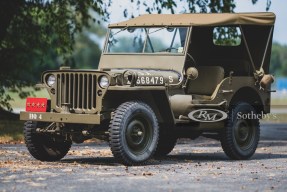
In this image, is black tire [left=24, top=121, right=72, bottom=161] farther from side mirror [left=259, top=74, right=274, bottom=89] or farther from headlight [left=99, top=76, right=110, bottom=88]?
side mirror [left=259, top=74, right=274, bottom=89]

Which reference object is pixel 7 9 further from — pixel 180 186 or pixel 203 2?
pixel 180 186

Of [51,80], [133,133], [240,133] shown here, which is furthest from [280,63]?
[133,133]

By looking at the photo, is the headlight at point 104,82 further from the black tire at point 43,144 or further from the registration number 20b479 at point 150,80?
the black tire at point 43,144

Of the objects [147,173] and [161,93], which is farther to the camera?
[161,93]

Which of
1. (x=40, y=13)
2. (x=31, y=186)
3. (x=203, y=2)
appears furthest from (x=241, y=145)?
(x=40, y=13)

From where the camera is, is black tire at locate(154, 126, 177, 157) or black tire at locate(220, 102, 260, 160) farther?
black tire at locate(154, 126, 177, 157)

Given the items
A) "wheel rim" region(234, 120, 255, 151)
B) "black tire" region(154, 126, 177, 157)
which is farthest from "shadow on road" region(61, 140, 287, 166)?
"wheel rim" region(234, 120, 255, 151)

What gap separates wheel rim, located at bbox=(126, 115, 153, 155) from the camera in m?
13.0

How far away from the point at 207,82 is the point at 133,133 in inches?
→ 93.0

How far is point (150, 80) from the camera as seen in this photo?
13.5 meters

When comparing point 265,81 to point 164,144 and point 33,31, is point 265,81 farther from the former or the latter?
point 33,31

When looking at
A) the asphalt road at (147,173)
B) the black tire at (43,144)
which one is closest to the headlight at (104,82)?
the asphalt road at (147,173)

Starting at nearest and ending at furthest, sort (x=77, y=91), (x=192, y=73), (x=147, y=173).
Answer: (x=147, y=173), (x=77, y=91), (x=192, y=73)

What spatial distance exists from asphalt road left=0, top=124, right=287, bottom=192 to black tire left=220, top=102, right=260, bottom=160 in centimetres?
22
